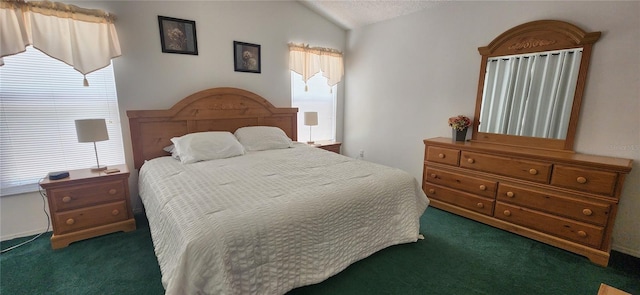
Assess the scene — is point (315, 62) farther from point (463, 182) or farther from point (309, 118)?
point (463, 182)

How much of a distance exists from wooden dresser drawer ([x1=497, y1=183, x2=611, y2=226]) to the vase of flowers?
0.66m

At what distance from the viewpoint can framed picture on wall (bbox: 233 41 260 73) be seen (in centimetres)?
318

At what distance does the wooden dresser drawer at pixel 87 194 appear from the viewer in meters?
2.08

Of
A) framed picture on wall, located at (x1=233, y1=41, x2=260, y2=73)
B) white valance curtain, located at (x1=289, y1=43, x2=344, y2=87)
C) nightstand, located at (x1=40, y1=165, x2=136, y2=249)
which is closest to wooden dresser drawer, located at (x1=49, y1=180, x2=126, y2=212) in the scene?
nightstand, located at (x1=40, y1=165, x2=136, y2=249)

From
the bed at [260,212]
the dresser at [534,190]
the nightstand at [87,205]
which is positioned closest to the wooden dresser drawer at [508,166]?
the dresser at [534,190]

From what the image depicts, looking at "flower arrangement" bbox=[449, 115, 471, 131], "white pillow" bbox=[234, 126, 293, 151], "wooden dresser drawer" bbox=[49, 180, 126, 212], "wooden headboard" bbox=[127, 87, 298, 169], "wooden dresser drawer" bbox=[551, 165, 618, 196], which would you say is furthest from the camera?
"white pillow" bbox=[234, 126, 293, 151]

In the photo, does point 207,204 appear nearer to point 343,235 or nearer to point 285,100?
point 343,235

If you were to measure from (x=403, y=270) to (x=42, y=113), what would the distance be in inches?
129

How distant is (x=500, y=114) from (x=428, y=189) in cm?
108

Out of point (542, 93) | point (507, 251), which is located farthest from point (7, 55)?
point (542, 93)

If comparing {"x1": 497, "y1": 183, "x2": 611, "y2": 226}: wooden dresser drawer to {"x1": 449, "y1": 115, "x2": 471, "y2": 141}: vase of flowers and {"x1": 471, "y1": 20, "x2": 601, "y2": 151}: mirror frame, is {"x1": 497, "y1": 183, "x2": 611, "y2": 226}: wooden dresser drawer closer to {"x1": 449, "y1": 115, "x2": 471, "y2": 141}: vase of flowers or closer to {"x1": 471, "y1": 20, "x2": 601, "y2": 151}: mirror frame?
{"x1": 471, "y1": 20, "x2": 601, "y2": 151}: mirror frame

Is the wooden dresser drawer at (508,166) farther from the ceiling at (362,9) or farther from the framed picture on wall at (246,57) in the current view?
the framed picture on wall at (246,57)

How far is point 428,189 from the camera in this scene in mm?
2996

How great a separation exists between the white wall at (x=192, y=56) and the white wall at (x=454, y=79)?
1.02 metres
